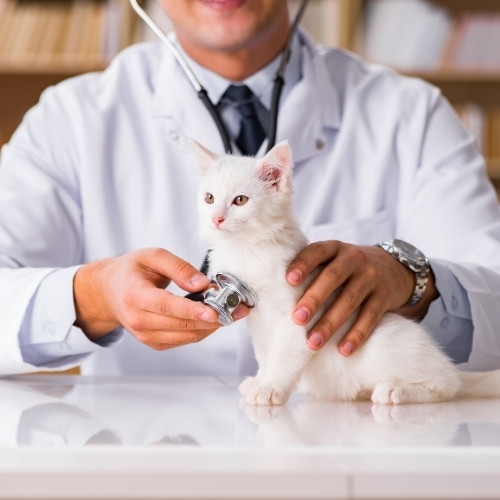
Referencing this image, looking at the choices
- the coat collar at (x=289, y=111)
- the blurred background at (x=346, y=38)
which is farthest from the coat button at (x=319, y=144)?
the blurred background at (x=346, y=38)

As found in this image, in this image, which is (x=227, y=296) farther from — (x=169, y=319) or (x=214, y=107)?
(x=214, y=107)

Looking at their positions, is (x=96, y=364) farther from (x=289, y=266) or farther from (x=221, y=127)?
(x=289, y=266)

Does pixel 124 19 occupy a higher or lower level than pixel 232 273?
lower

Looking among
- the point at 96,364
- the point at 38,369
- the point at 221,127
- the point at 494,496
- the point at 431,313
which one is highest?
the point at 494,496

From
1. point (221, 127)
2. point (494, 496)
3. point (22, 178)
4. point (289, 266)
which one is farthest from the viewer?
point (22, 178)

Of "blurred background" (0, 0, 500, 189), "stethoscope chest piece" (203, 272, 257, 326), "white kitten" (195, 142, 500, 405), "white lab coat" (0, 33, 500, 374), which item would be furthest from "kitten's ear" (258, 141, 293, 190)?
"blurred background" (0, 0, 500, 189)

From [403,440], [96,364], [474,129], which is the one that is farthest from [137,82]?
[474,129]

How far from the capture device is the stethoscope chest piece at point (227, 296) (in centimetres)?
76

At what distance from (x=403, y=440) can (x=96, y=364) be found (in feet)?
2.67

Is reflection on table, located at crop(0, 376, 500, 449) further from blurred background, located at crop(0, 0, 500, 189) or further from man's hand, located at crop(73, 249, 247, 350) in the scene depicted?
blurred background, located at crop(0, 0, 500, 189)

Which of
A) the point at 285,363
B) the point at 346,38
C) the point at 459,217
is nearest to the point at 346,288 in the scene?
the point at 285,363

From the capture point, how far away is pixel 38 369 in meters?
1.06

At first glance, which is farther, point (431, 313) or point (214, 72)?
point (214, 72)

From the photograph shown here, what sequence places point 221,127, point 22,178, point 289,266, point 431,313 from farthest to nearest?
1. point 22,178
2. point 221,127
3. point 431,313
4. point 289,266
